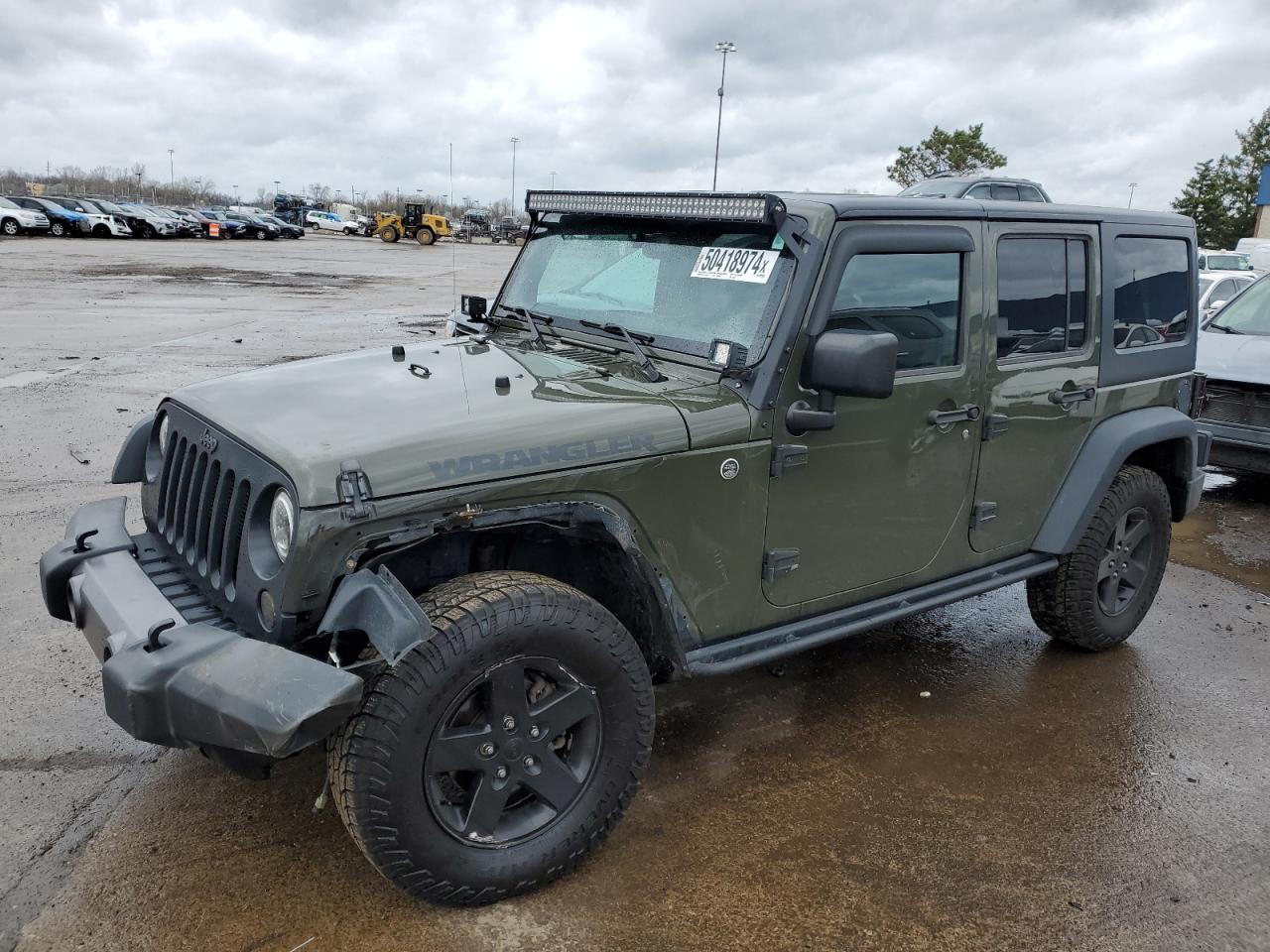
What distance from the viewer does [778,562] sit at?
10.4 ft

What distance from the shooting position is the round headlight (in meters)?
2.46

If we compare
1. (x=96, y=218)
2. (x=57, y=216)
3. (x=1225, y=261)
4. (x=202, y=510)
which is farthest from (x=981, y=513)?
(x=96, y=218)

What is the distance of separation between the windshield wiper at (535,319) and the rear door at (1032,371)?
1.63 m

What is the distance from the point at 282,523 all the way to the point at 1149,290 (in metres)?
3.76

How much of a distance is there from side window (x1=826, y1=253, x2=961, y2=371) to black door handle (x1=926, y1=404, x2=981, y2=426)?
0.17 metres

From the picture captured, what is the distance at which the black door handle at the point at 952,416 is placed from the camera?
11.4 feet

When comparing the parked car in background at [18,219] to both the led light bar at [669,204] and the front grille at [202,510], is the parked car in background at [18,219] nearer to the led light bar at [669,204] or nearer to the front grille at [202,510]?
the led light bar at [669,204]

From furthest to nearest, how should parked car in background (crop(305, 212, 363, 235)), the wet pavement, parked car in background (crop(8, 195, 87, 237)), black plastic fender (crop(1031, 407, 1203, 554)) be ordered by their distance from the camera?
parked car in background (crop(305, 212, 363, 235)) < parked car in background (crop(8, 195, 87, 237)) < black plastic fender (crop(1031, 407, 1203, 554)) < the wet pavement

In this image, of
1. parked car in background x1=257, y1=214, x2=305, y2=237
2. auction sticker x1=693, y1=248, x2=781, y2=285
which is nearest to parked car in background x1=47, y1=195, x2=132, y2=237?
parked car in background x1=257, y1=214, x2=305, y2=237

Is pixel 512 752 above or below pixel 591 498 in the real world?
below

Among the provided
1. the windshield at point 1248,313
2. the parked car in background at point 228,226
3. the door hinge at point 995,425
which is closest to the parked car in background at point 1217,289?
the windshield at point 1248,313

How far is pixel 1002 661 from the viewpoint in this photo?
4555mm

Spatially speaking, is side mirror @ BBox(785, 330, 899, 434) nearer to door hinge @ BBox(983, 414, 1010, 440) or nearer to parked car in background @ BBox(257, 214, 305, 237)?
door hinge @ BBox(983, 414, 1010, 440)

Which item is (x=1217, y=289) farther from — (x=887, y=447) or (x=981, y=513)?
(x=887, y=447)
